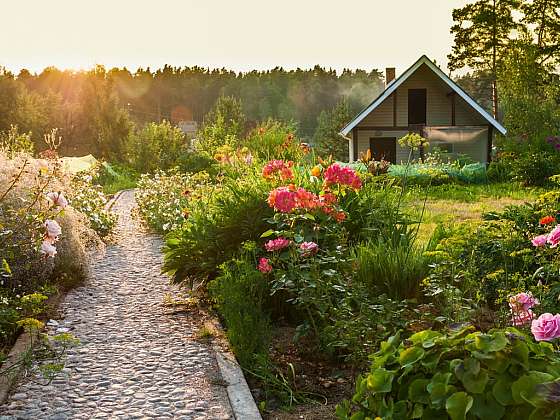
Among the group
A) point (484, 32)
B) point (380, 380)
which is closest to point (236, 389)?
point (380, 380)

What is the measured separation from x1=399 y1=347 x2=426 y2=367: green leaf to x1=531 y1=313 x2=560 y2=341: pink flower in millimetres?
615

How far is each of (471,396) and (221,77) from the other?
88098 millimetres

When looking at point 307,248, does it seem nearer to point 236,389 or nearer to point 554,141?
point 236,389

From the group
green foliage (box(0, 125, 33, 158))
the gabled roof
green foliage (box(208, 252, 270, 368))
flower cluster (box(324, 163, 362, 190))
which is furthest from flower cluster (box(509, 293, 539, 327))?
the gabled roof

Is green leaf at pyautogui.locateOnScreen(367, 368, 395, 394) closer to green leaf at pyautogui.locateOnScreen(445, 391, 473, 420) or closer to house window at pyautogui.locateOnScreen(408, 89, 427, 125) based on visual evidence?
green leaf at pyautogui.locateOnScreen(445, 391, 473, 420)

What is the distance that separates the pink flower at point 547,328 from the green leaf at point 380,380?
70 centimetres

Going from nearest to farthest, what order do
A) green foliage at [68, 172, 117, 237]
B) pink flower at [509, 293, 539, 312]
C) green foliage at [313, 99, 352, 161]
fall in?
pink flower at [509, 293, 539, 312]
green foliage at [68, 172, 117, 237]
green foliage at [313, 99, 352, 161]

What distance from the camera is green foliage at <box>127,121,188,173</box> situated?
2575cm

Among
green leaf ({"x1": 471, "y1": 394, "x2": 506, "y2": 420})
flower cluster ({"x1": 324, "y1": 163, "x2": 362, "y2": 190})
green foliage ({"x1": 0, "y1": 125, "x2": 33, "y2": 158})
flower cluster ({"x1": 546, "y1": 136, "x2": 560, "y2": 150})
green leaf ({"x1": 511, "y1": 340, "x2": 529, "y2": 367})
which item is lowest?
green leaf ({"x1": 471, "y1": 394, "x2": 506, "y2": 420})

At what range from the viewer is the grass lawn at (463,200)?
11656 millimetres

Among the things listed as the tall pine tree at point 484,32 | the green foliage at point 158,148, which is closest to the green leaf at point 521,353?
the green foliage at point 158,148

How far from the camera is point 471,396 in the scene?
84.7 inches

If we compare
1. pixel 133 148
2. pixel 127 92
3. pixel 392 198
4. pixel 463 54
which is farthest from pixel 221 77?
pixel 392 198

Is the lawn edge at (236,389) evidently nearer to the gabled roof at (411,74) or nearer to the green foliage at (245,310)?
the green foliage at (245,310)
